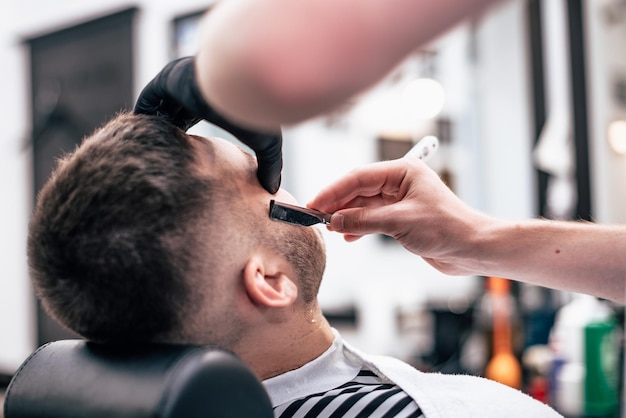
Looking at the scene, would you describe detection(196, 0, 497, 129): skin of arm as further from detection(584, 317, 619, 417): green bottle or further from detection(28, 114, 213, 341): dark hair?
detection(584, 317, 619, 417): green bottle

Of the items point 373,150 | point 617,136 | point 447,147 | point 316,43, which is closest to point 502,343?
point 617,136

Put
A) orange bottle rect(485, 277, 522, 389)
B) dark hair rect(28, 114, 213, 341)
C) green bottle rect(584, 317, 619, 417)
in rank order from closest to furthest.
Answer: dark hair rect(28, 114, 213, 341) < green bottle rect(584, 317, 619, 417) < orange bottle rect(485, 277, 522, 389)

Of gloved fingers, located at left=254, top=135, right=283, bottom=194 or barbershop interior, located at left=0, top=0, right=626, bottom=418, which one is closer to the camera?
gloved fingers, located at left=254, top=135, right=283, bottom=194

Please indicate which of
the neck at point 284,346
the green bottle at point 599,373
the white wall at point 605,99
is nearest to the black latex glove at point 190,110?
the neck at point 284,346

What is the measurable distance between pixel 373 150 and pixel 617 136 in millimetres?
1313

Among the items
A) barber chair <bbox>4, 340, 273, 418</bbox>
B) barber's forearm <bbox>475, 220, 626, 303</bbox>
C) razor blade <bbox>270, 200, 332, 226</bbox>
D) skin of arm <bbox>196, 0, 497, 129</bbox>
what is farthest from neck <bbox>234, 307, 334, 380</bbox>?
skin of arm <bbox>196, 0, 497, 129</bbox>

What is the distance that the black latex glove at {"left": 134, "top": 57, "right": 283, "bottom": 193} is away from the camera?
866 mm

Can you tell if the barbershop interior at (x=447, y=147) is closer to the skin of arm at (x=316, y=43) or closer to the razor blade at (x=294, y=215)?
the razor blade at (x=294, y=215)

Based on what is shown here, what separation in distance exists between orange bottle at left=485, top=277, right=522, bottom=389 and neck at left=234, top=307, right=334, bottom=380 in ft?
4.46

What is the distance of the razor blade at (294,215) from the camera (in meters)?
1.13

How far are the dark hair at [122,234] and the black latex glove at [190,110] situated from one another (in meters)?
0.04

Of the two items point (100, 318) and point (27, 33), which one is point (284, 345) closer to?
point (100, 318)

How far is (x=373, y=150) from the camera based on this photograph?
3.59 metres

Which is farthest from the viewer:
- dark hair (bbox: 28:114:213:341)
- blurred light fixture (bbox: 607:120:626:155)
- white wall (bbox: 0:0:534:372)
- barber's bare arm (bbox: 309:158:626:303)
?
white wall (bbox: 0:0:534:372)
